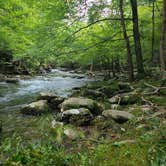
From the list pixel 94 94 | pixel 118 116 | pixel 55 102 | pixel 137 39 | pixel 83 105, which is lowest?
pixel 94 94

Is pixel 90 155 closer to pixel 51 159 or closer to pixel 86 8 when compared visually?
pixel 51 159

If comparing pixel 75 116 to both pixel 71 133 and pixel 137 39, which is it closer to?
pixel 71 133

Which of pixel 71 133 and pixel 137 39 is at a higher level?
pixel 137 39

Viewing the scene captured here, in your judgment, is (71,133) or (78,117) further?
(78,117)

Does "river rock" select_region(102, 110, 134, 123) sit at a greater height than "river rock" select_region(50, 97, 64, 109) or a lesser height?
greater

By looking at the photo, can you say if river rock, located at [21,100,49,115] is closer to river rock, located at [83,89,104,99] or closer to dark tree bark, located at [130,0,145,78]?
river rock, located at [83,89,104,99]

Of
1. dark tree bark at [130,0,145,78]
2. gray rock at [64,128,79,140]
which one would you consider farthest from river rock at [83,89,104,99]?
gray rock at [64,128,79,140]

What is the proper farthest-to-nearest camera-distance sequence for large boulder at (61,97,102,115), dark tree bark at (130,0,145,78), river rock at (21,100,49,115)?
dark tree bark at (130,0,145,78) < river rock at (21,100,49,115) < large boulder at (61,97,102,115)

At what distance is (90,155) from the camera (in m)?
3.67

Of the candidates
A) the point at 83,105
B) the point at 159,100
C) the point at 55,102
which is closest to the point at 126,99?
the point at 159,100

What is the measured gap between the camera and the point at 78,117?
5.57 m

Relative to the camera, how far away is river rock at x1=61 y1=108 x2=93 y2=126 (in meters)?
5.48

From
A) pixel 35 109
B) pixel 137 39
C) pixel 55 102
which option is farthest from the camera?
pixel 137 39

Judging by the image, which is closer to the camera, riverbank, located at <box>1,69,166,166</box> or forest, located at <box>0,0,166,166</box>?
riverbank, located at <box>1,69,166,166</box>
